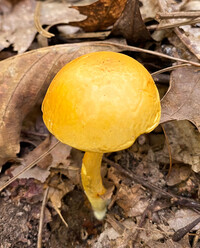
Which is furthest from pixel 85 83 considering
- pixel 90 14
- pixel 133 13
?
pixel 90 14

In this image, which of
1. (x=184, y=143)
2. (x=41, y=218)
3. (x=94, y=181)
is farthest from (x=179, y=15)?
(x=41, y=218)

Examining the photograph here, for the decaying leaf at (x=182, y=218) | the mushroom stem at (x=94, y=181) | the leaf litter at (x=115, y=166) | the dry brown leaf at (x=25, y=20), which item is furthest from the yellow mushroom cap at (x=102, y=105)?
the dry brown leaf at (x=25, y=20)

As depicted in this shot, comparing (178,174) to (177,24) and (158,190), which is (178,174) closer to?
(158,190)

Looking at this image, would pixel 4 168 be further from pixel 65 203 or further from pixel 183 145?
pixel 183 145

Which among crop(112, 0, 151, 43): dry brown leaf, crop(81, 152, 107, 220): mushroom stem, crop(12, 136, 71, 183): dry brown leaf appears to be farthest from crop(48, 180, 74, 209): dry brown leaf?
crop(112, 0, 151, 43): dry brown leaf

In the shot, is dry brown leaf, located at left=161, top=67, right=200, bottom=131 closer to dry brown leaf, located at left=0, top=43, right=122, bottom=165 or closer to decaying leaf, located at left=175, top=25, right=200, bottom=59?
decaying leaf, located at left=175, top=25, right=200, bottom=59

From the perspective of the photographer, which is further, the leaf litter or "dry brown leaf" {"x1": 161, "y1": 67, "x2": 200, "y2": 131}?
the leaf litter
